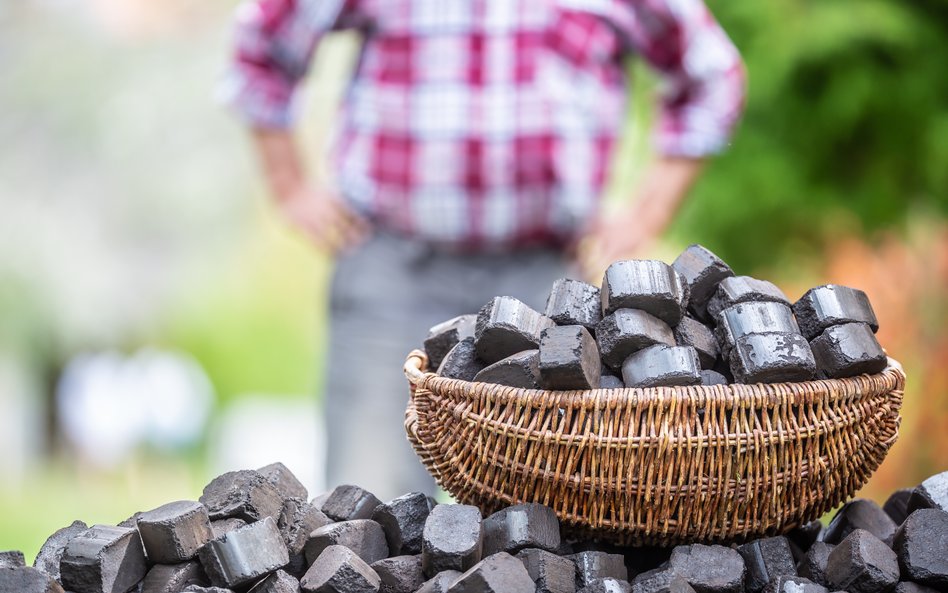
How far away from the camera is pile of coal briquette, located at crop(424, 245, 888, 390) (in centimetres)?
136

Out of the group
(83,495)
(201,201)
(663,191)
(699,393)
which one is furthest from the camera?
(201,201)

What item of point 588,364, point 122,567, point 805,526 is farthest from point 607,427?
point 122,567

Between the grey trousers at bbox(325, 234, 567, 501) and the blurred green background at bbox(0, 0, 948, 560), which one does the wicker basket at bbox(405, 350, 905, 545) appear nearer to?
the grey trousers at bbox(325, 234, 567, 501)

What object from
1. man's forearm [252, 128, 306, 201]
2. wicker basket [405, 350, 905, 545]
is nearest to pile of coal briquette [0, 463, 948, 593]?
wicker basket [405, 350, 905, 545]

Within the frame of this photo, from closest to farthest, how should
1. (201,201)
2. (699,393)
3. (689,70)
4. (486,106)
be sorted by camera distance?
(699,393), (486,106), (689,70), (201,201)

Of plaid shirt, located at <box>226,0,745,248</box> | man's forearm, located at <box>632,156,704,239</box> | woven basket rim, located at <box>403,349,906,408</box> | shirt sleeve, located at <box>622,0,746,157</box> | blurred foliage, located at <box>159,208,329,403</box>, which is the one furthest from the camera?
blurred foliage, located at <box>159,208,329,403</box>

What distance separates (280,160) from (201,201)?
641 cm

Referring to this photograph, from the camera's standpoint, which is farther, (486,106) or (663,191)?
(663,191)

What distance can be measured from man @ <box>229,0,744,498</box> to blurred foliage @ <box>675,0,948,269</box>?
2.09m

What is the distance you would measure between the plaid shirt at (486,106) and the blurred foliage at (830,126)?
2.19m

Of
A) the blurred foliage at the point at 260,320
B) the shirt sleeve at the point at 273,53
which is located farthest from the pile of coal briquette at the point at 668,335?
the blurred foliage at the point at 260,320

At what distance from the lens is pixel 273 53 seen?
2.90 metres

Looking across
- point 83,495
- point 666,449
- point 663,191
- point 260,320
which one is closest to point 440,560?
point 666,449

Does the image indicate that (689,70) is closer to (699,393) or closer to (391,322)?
(391,322)
